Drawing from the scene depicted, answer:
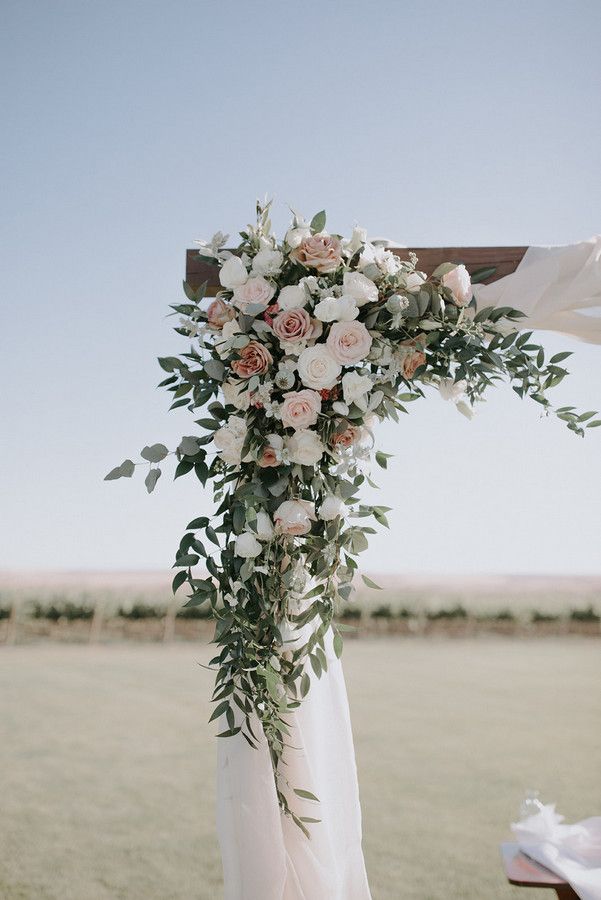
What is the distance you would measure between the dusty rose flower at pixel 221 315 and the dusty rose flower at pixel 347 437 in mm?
389

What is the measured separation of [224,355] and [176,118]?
2.61m

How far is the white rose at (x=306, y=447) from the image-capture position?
166 cm

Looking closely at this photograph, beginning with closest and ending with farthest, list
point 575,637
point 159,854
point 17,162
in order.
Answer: point 159,854, point 17,162, point 575,637

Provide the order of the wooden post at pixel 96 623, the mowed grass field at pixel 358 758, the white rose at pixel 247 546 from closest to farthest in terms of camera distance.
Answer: the white rose at pixel 247 546
the mowed grass field at pixel 358 758
the wooden post at pixel 96 623

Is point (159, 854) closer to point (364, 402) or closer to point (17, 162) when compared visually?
point (364, 402)

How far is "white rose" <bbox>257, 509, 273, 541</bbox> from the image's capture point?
5.30ft

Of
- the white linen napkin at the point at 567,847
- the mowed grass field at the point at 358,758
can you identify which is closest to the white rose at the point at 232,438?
the white linen napkin at the point at 567,847

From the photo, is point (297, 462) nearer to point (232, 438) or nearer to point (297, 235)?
point (232, 438)

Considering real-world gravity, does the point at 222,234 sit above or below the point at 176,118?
below

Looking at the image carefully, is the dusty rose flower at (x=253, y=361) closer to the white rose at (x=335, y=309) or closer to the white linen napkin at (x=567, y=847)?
the white rose at (x=335, y=309)

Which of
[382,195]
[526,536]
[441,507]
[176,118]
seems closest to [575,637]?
[526,536]

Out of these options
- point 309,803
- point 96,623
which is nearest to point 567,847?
point 309,803

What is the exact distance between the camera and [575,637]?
8.32m

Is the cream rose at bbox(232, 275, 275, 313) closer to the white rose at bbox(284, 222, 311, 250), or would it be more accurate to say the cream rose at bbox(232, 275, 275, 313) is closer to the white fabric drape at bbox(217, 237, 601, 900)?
the white rose at bbox(284, 222, 311, 250)
